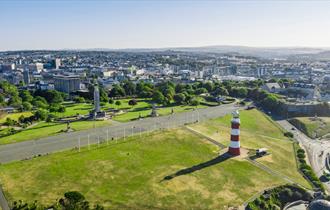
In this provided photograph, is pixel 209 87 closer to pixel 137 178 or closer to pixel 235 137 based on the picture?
pixel 235 137

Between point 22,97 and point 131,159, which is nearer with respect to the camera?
point 131,159

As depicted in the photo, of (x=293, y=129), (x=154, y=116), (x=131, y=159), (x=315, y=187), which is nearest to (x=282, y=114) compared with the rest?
(x=293, y=129)

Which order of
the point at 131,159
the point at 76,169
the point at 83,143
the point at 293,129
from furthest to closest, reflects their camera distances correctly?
the point at 293,129 → the point at 83,143 → the point at 131,159 → the point at 76,169

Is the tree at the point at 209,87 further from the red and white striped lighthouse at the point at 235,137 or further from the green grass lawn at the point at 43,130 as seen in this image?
the red and white striped lighthouse at the point at 235,137

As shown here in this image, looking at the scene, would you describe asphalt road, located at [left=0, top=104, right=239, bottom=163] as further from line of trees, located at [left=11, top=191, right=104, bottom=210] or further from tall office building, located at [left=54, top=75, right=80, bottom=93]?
tall office building, located at [left=54, top=75, right=80, bottom=93]

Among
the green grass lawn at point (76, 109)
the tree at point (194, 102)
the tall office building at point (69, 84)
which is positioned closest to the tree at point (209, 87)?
the tree at point (194, 102)

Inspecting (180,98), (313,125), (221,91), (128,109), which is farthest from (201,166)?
(221,91)

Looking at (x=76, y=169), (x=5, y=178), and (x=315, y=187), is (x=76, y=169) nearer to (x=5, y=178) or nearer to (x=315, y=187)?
(x=5, y=178)
